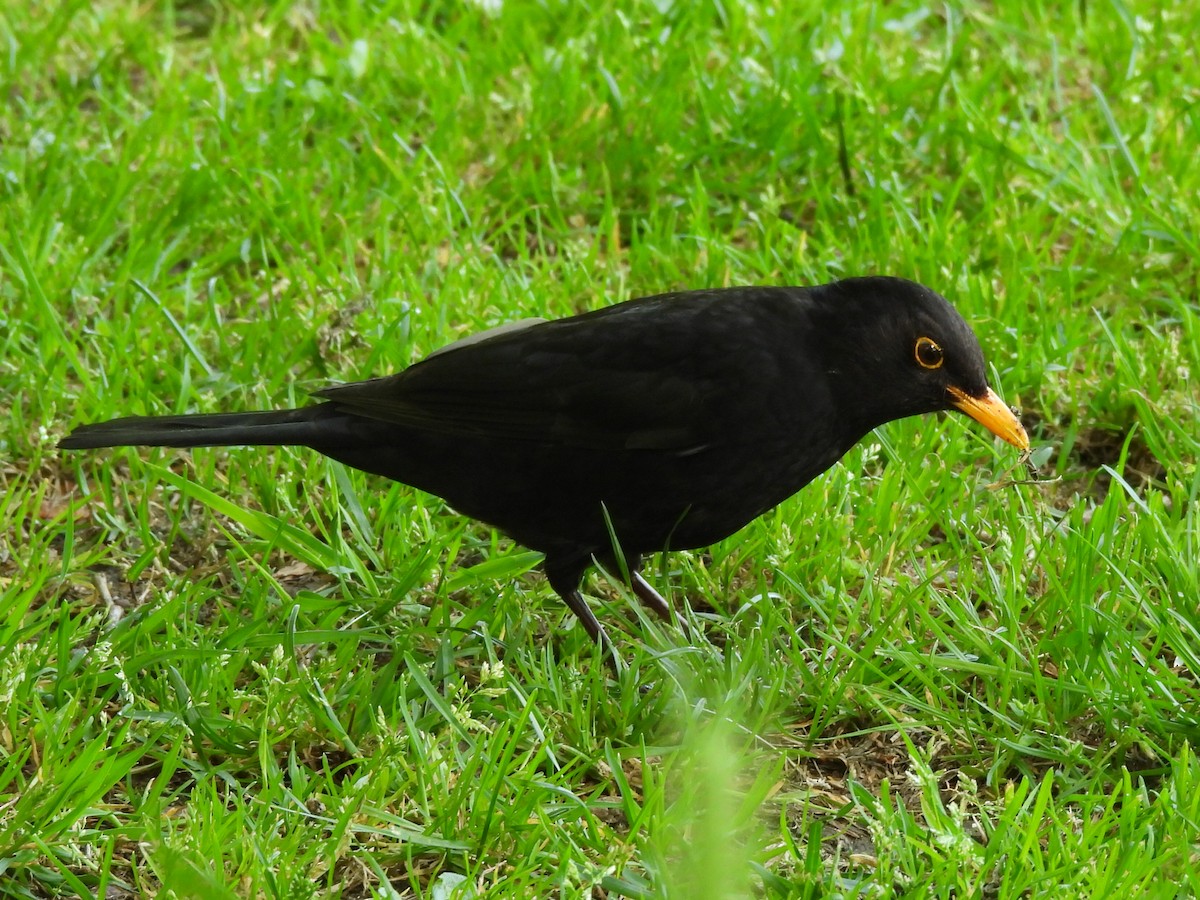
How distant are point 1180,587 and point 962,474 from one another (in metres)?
0.72

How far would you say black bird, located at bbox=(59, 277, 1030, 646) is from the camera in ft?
11.6

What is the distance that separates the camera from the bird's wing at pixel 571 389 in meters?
3.57

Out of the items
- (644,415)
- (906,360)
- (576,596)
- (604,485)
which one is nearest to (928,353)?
(906,360)

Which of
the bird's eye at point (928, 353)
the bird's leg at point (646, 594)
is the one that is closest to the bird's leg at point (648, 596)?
the bird's leg at point (646, 594)

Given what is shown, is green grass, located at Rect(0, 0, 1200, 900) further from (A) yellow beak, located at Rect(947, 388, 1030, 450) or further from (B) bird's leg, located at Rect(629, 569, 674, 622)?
(A) yellow beak, located at Rect(947, 388, 1030, 450)

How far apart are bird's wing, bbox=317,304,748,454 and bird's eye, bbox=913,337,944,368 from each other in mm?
493

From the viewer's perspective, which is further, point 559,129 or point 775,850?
point 559,129

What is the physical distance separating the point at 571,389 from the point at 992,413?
1053 millimetres

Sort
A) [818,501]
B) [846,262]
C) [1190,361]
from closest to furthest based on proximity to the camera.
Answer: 1. [818,501]
2. [1190,361]
3. [846,262]

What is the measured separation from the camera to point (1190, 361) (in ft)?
15.1

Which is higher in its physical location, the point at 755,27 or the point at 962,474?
the point at 755,27

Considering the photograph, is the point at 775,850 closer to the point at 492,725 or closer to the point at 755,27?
the point at 492,725

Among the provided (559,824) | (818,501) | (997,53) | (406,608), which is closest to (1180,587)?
(818,501)

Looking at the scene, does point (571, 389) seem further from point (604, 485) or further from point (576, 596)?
point (576, 596)
